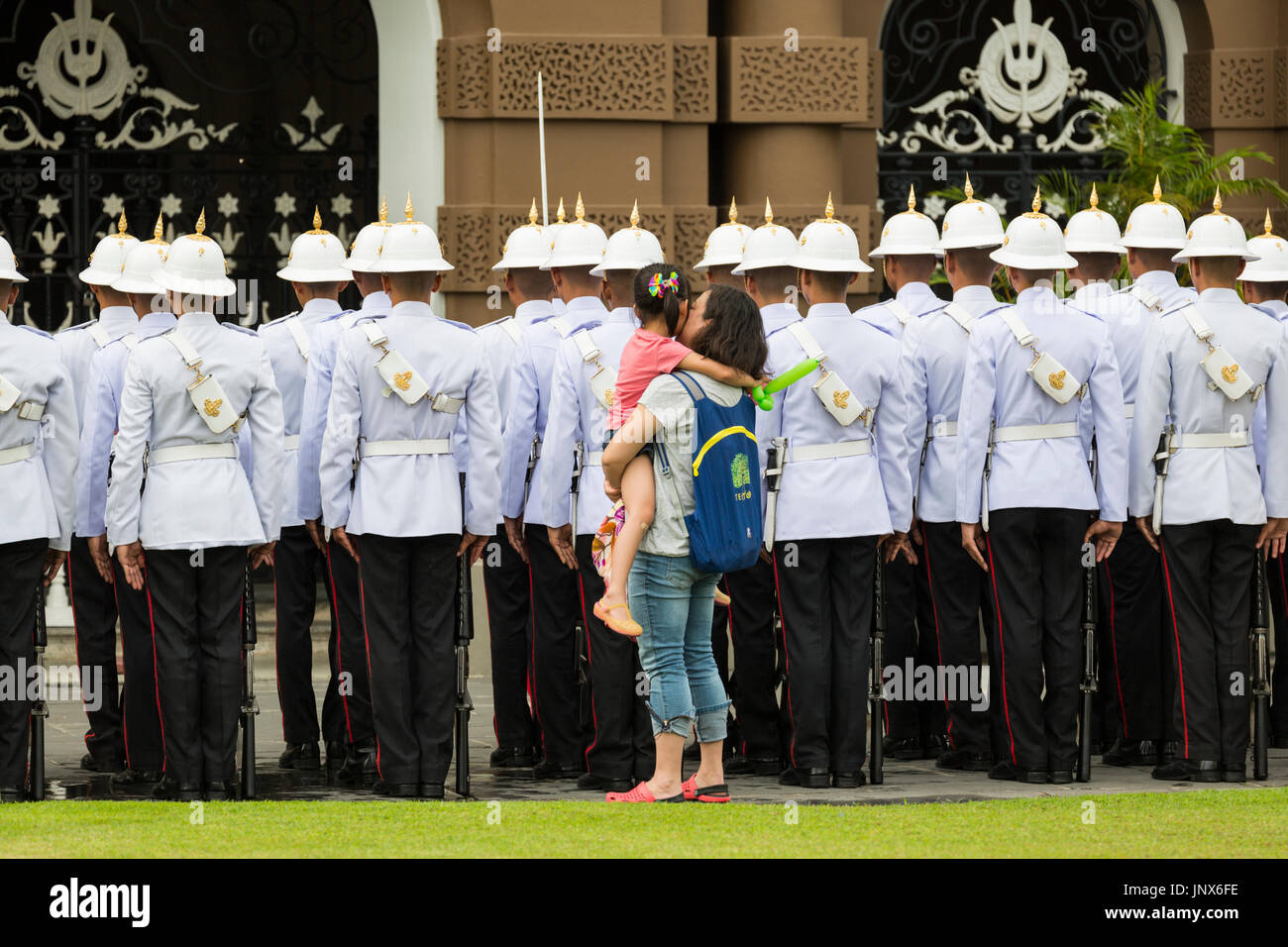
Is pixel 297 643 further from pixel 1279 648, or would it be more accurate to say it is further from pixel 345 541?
pixel 1279 648

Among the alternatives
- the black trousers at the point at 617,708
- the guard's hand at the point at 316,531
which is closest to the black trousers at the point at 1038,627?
the black trousers at the point at 617,708

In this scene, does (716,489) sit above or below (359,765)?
above

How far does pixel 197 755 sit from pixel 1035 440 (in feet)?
11.2

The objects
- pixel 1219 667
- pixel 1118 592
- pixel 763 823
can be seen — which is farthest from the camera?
pixel 1118 592

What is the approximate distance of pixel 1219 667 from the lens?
8844mm

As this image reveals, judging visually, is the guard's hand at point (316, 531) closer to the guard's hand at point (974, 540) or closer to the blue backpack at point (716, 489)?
the blue backpack at point (716, 489)

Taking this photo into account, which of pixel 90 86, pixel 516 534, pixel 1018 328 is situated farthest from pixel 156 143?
pixel 1018 328

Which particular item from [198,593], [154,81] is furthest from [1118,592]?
[154,81]

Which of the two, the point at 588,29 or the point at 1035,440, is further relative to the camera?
the point at 588,29

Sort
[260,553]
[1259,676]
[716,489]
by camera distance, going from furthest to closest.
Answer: [1259,676]
[260,553]
[716,489]

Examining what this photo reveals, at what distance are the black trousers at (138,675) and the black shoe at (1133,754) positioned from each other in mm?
3968

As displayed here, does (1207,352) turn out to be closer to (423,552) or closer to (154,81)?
(423,552)

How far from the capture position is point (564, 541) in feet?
28.8

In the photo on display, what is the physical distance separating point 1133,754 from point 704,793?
2551 millimetres
